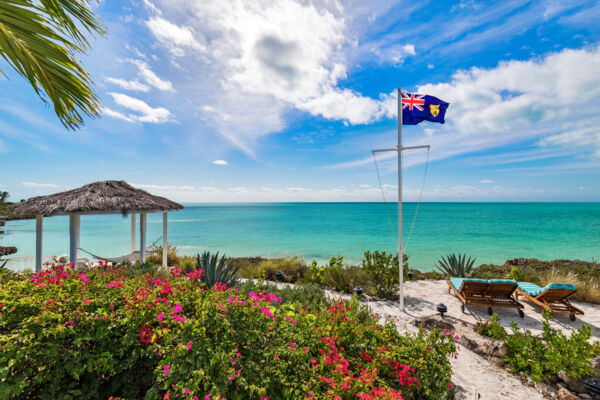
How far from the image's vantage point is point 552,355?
284cm

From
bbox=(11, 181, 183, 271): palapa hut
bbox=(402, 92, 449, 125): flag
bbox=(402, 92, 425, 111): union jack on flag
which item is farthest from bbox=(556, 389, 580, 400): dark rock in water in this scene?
bbox=(11, 181, 183, 271): palapa hut

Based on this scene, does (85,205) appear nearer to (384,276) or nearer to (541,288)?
(384,276)

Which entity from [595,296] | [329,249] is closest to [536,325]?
[595,296]

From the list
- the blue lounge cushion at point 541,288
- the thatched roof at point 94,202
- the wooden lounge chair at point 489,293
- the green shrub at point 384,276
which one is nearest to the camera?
the blue lounge cushion at point 541,288

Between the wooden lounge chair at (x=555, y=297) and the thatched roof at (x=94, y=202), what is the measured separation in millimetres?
9722

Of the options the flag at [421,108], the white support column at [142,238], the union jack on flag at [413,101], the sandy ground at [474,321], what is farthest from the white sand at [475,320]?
the white support column at [142,238]

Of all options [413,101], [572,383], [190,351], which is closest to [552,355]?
[572,383]

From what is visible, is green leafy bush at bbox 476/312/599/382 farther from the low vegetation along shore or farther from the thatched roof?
the thatched roof

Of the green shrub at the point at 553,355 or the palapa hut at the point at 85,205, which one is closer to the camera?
the green shrub at the point at 553,355

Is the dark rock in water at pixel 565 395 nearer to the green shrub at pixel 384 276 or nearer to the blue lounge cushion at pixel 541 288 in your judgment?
the blue lounge cushion at pixel 541 288

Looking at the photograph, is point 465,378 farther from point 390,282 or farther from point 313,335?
point 390,282

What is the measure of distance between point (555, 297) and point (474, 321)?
1.93 m

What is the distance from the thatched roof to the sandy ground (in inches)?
270

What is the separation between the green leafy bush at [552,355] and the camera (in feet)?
8.92
